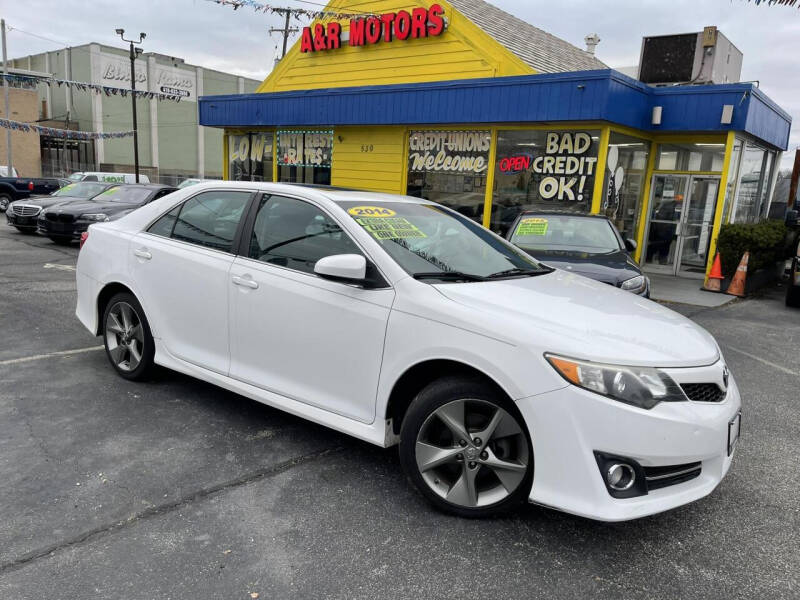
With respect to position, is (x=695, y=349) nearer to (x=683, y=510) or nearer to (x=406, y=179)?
(x=683, y=510)

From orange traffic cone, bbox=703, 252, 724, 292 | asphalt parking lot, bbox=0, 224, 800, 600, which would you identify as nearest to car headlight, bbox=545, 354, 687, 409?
asphalt parking lot, bbox=0, 224, 800, 600

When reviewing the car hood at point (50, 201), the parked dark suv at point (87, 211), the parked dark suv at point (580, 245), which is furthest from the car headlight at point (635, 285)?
the car hood at point (50, 201)

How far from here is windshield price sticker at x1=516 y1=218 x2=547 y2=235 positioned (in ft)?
27.7

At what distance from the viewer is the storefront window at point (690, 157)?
41.2 ft

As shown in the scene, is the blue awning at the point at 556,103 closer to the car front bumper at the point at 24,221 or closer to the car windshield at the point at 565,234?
the car windshield at the point at 565,234

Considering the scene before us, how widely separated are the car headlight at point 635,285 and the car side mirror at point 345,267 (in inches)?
178

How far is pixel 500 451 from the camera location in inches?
116

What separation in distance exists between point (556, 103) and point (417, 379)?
8.95 meters

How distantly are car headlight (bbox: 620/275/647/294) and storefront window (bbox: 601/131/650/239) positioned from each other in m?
4.82

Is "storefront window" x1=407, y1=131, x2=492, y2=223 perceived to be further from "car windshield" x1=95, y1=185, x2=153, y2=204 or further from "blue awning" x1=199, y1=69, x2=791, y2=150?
"car windshield" x1=95, y1=185, x2=153, y2=204

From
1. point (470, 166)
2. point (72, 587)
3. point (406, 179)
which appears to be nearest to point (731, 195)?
point (470, 166)

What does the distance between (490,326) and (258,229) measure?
182 cm

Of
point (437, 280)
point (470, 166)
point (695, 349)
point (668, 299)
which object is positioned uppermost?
point (470, 166)

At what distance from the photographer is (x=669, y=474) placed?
2721mm
